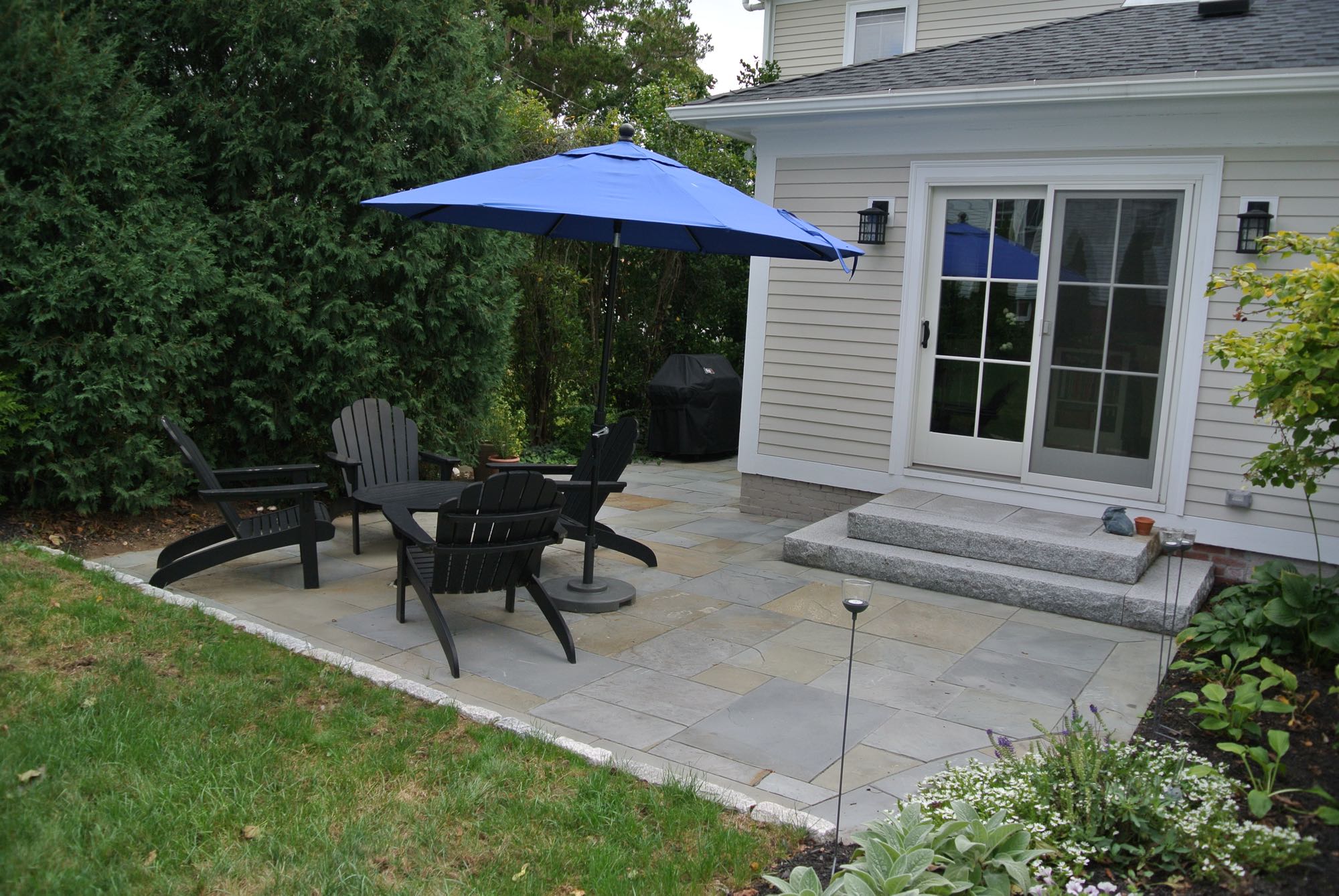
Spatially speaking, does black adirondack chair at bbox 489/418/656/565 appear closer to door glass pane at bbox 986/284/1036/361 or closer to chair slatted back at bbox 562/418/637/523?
chair slatted back at bbox 562/418/637/523

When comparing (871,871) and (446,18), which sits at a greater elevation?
(446,18)

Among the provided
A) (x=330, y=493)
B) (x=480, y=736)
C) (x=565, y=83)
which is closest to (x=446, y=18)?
(x=330, y=493)

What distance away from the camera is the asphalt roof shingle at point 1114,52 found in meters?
5.92

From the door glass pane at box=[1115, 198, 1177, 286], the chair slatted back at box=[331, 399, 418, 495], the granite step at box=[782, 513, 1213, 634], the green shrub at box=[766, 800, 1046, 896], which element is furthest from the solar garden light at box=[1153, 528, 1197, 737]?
the chair slatted back at box=[331, 399, 418, 495]

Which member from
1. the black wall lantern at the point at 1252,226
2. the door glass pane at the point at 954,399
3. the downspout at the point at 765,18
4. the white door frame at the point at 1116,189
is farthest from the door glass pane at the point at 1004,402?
the downspout at the point at 765,18

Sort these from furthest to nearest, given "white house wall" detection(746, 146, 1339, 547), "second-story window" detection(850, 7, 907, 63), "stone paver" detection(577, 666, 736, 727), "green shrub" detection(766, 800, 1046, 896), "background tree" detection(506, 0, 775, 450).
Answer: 1. "second-story window" detection(850, 7, 907, 63)
2. "background tree" detection(506, 0, 775, 450)
3. "white house wall" detection(746, 146, 1339, 547)
4. "stone paver" detection(577, 666, 736, 727)
5. "green shrub" detection(766, 800, 1046, 896)

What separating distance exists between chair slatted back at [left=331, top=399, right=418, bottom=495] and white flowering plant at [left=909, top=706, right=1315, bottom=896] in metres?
4.12

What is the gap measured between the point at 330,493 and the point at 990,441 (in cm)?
476

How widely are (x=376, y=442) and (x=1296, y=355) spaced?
16.2 feet

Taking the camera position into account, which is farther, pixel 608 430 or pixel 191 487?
pixel 191 487

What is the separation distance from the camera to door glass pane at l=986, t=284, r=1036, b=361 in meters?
6.62

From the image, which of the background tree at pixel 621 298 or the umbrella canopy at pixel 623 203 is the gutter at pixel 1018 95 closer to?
the umbrella canopy at pixel 623 203

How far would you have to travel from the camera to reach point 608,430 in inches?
234

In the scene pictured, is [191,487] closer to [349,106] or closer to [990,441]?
[349,106]
